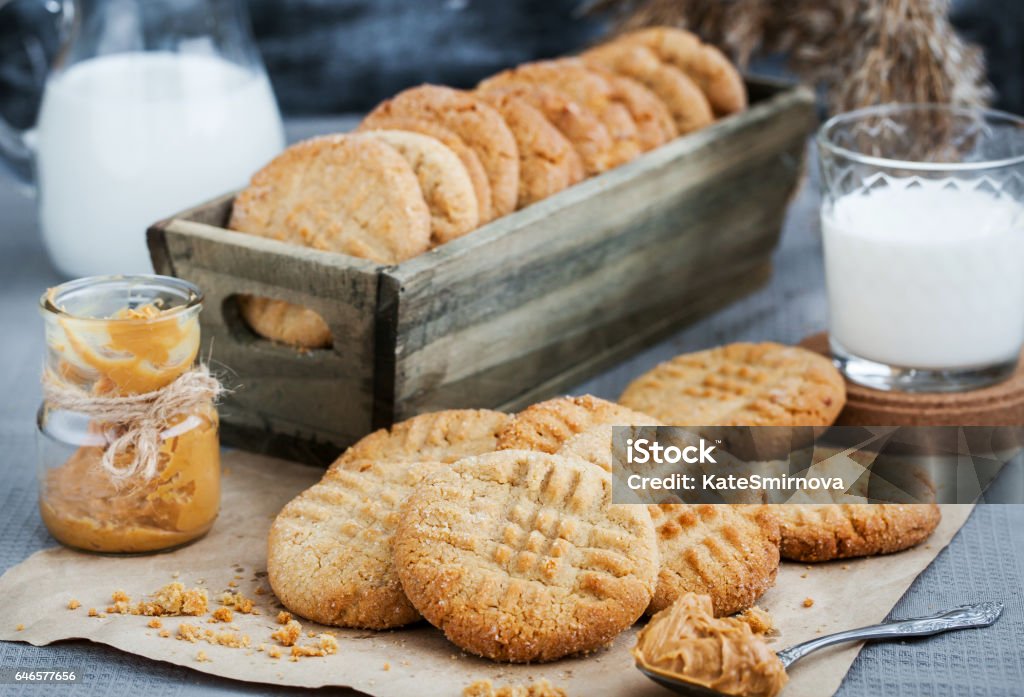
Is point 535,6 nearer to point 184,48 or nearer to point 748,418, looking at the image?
point 184,48

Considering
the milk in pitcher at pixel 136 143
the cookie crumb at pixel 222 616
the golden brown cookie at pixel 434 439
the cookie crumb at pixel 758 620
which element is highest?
the milk in pitcher at pixel 136 143

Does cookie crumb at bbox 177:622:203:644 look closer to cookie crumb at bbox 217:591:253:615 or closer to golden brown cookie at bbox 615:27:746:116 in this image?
cookie crumb at bbox 217:591:253:615

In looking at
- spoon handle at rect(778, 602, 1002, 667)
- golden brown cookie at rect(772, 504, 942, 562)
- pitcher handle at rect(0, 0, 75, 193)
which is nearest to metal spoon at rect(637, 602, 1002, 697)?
spoon handle at rect(778, 602, 1002, 667)

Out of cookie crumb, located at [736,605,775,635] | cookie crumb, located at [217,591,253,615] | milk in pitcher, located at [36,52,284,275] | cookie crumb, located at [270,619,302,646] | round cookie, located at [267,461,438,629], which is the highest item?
milk in pitcher, located at [36,52,284,275]

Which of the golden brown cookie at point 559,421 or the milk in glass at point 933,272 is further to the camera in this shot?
the milk in glass at point 933,272

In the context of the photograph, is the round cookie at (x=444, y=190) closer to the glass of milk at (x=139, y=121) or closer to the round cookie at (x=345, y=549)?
the round cookie at (x=345, y=549)

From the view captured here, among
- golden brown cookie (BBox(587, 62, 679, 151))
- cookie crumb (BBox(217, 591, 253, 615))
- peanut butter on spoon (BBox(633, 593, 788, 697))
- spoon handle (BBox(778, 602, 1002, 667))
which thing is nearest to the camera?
peanut butter on spoon (BBox(633, 593, 788, 697))

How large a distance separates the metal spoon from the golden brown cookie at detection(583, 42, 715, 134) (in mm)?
1037

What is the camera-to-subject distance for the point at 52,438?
154 centimetres

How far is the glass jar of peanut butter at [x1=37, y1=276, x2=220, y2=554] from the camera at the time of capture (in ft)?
4.94

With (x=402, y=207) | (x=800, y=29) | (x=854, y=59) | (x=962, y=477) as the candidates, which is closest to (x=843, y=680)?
(x=962, y=477)

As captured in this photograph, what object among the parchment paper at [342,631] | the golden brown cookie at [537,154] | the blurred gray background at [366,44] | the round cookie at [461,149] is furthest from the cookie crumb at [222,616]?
the blurred gray background at [366,44]

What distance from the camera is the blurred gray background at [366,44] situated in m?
3.27

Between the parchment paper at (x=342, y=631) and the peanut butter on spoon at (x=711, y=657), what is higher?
the peanut butter on spoon at (x=711, y=657)
